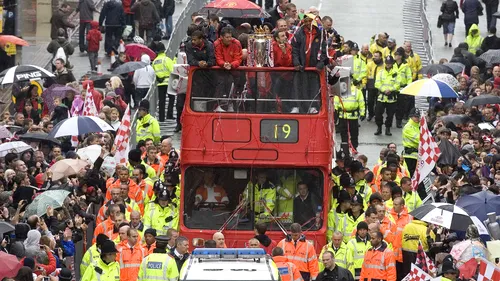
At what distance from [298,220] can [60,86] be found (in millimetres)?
11788

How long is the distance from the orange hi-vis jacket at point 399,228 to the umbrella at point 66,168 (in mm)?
5718

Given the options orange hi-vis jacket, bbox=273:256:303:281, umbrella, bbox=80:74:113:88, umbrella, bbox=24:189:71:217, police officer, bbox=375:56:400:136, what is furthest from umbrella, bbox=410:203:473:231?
umbrella, bbox=80:74:113:88

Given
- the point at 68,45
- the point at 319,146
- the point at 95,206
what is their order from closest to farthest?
the point at 319,146, the point at 95,206, the point at 68,45

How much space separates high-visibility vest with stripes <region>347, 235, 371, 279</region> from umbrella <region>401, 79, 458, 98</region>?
31.4 feet

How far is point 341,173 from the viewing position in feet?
85.8

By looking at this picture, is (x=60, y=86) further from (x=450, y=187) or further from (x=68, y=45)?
Result: (x=450, y=187)

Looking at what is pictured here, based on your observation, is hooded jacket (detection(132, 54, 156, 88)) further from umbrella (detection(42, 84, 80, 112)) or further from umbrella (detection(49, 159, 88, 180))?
umbrella (detection(49, 159, 88, 180))

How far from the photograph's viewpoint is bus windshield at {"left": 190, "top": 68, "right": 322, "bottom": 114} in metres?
22.8

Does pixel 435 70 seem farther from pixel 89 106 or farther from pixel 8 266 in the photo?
pixel 8 266

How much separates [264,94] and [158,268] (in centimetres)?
368

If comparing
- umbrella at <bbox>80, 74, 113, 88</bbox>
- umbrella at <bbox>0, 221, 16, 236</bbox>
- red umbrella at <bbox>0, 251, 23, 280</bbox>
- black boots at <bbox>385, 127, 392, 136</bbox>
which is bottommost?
black boots at <bbox>385, 127, 392, 136</bbox>

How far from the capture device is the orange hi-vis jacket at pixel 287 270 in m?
20.6

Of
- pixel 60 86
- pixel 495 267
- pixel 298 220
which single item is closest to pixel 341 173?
pixel 298 220

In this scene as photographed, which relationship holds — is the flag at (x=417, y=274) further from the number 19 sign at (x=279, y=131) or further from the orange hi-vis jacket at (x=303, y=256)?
the number 19 sign at (x=279, y=131)
